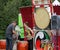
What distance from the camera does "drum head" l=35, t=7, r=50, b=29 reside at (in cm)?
1298

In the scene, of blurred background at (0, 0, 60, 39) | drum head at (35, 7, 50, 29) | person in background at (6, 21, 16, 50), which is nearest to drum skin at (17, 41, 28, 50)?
person in background at (6, 21, 16, 50)

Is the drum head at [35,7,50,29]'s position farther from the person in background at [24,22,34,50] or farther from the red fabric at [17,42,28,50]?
the red fabric at [17,42,28,50]

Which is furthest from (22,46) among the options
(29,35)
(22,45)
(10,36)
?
(10,36)

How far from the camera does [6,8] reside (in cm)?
3372

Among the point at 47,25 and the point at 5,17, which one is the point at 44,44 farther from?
the point at 5,17

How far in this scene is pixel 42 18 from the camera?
13.0 meters

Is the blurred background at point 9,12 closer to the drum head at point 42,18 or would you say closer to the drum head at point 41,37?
the drum head at point 41,37

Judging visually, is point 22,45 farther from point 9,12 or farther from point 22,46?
point 9,12

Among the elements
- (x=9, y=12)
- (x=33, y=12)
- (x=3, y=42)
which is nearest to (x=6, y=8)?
(x=9, y=12)

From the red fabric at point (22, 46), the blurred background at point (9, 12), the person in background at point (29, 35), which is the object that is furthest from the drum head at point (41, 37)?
the blurred background at point (9, 12)

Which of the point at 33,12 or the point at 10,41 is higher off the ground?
the point at 33,12

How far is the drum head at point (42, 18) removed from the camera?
13.0m

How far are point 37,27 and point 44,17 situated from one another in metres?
0.55

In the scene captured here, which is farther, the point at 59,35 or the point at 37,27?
the point at 37,27
